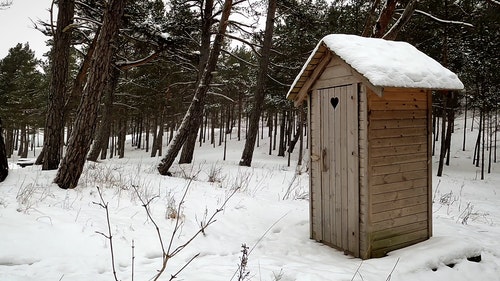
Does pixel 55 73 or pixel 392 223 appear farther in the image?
pixel 55 73

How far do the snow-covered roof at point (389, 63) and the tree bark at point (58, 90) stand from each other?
635 centimetres

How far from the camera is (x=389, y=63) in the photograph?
3922 millimetres

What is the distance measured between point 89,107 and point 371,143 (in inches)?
191

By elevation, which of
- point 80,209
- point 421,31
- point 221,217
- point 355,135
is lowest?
point 221,217

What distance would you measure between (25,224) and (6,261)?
0.70 m

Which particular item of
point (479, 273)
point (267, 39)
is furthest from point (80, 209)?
point (267, 39)

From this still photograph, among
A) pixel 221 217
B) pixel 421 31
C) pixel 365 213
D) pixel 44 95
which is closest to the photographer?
pixel 365 213

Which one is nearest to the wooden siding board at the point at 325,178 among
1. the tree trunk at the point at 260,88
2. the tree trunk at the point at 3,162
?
the tree trunk at the point at 3,162

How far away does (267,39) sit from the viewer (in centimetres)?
1234

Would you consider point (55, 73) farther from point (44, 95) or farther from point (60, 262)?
point (44, 95)

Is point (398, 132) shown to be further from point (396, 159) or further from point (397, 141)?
point (396, 159)

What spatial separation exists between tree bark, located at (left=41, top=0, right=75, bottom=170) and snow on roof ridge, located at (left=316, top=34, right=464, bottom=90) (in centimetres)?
664

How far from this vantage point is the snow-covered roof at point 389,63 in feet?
12.1

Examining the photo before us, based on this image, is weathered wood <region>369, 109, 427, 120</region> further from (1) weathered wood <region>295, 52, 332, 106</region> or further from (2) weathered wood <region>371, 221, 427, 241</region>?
(2) weathered wood <region>371, 221, 427, 241</region>
